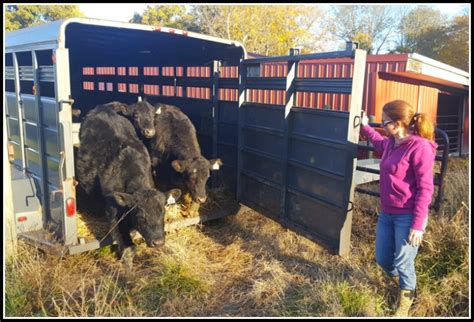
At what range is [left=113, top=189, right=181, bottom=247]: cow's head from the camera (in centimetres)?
505

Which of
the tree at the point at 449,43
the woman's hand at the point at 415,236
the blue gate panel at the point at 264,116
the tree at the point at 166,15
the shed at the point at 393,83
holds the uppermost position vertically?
the tree at the point at 166,15

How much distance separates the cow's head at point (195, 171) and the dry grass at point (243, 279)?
71 centimetres

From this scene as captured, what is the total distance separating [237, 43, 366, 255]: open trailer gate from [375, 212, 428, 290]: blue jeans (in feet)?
1.48

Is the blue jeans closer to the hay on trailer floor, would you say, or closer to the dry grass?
the dry grass

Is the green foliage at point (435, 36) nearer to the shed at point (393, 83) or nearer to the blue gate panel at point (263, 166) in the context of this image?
the shed at point (393, 83)

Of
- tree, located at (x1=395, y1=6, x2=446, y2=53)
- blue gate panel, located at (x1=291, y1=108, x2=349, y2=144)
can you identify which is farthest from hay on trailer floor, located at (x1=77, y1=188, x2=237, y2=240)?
tree, located at (x1=395, y1=6, x2=446, y2=53)

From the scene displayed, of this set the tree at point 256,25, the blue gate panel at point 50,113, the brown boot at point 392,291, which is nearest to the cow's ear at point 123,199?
the blue gate panel at point 50,113

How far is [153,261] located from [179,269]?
638 millimetres

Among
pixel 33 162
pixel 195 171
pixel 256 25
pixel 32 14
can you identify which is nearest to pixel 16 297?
pixel 33 162

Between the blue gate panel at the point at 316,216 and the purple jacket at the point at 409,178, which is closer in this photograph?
the purple jacket at the point at 409,178

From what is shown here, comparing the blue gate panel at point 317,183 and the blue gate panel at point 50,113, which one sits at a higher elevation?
the blue gate panel at point 50,113

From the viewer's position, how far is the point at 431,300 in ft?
14.4

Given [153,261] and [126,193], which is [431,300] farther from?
[126,193]

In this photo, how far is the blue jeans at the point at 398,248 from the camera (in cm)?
415
